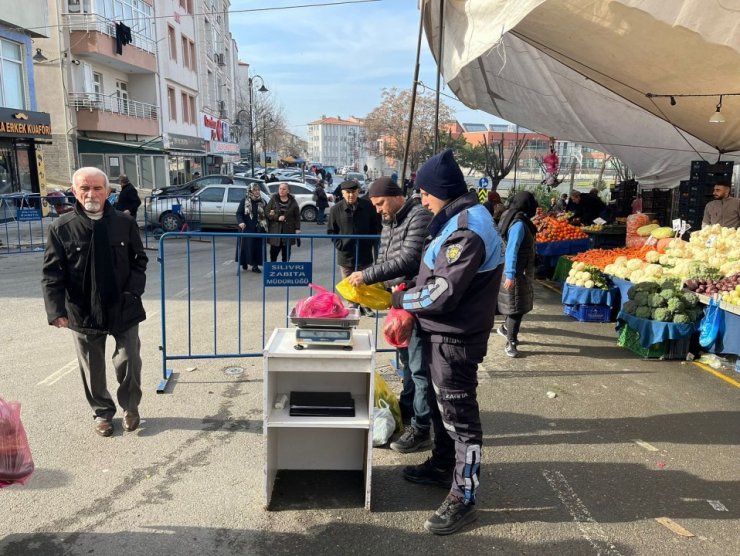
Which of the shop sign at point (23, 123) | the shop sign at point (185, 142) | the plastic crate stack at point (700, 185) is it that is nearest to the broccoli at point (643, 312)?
the plastic crate stack at point (700, 185)

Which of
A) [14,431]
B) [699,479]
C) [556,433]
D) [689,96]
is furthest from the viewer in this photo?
[689,96]

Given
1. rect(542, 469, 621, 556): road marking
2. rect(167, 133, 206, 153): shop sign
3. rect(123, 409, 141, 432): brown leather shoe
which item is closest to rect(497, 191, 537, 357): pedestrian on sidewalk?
rect(542, 469, 621, 556): road marking

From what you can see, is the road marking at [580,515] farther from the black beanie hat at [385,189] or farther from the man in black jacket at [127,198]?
the man in black jacket at [127,198]

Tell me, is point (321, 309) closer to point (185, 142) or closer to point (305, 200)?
point (305, 200)

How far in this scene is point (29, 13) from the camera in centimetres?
2047

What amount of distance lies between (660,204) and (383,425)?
10.7 meters

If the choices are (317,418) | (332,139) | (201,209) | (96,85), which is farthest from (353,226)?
(332,139)

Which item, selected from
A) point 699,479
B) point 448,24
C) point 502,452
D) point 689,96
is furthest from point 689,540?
point 689,96

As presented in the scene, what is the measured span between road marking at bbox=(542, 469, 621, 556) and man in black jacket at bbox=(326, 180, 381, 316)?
466 cm

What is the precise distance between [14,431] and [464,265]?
2.45 meters

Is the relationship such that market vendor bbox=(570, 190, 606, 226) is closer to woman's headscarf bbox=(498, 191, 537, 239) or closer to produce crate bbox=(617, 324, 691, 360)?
produce crate bbox=(617, 324, 691, 360)

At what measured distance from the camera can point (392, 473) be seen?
153 inches

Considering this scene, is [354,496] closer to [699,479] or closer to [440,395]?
[440,395]

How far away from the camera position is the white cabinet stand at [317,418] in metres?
3.25
